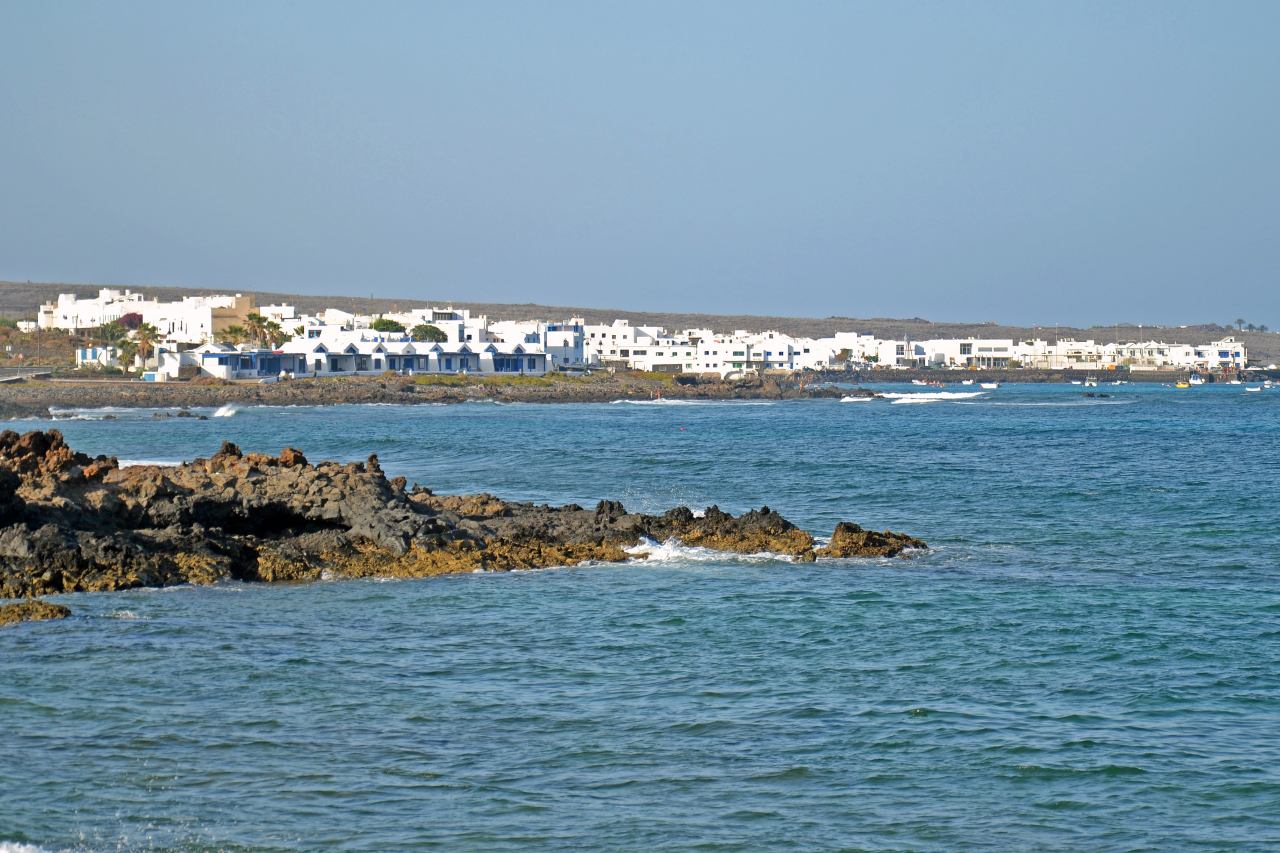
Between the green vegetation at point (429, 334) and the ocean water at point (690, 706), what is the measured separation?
105 metres

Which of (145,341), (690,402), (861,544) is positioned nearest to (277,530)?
(861,544)

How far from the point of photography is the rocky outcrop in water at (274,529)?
21.0m

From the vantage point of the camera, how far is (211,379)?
341 ft

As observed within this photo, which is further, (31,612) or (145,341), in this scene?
(145,341)

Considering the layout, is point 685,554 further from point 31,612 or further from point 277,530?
point 31,612

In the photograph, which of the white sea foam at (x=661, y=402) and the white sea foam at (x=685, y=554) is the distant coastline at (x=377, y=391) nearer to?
the white sea foam at (x=661, y=402)

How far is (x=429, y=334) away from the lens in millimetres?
130375

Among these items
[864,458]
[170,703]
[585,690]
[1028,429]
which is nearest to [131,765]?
[170,703]

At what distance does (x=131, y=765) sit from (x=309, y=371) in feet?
341

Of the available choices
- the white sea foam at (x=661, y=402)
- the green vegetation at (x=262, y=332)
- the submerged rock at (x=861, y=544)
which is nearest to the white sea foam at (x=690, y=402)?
the white sea foam at (x=661, y=402)

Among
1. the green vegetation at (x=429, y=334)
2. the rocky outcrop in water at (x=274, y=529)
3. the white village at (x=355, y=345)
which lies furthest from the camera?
the green vegetation at (x=429, y=334)

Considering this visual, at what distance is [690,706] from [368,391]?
83.9 meters

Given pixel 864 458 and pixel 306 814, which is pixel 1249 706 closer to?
pixel 306 814

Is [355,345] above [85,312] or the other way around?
the other way around
